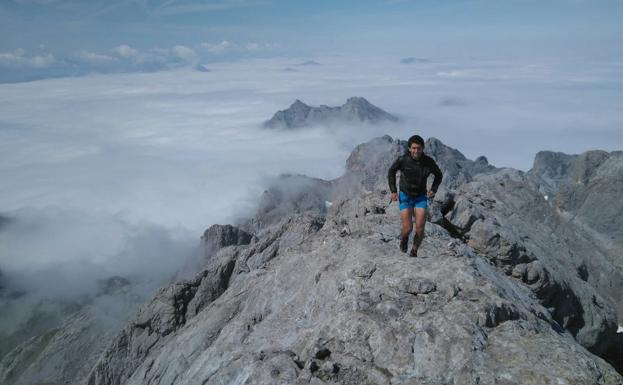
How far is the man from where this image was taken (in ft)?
60.9

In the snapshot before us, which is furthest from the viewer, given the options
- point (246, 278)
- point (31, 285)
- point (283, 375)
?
point (31, 285)

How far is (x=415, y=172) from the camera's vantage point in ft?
61.6

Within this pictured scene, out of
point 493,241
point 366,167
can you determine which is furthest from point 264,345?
point 366,167

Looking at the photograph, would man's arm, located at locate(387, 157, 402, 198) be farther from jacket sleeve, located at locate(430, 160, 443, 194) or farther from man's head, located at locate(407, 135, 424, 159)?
jacket sleeve, located at locate(430, 160, 443, 194)

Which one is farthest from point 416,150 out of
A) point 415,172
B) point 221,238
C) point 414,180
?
point 221,238

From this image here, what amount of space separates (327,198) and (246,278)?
166 m

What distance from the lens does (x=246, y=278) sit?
32469 mm

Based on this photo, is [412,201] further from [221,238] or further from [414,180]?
[221,238]

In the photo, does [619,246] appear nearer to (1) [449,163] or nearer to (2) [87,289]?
(1) [449,163]

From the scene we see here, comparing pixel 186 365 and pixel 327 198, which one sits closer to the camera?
pixel 186 365

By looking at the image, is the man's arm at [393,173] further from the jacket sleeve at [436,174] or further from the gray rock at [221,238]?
the gray rock at [221,238]

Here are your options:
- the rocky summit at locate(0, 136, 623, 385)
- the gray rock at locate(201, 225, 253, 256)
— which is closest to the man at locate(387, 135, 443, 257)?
the rocky summit at locate(0, 136, 623, 385)

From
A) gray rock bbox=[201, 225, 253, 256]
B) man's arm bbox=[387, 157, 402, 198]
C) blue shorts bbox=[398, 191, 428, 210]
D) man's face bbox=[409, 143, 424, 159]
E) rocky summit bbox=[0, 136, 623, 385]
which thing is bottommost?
gray rock bbox=[201, 225, 253, 256]

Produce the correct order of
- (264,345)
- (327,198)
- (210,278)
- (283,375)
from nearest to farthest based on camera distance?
(283,375) < (264,345) < (210,278) < (327,198)
